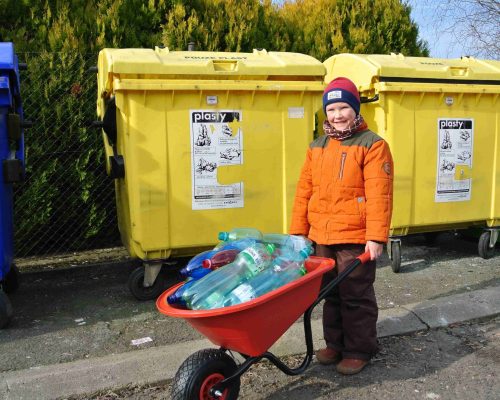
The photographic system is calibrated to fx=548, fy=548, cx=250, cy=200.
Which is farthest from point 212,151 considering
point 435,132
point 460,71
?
point 460,71

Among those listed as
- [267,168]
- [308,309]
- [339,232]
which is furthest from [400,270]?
[308,309]

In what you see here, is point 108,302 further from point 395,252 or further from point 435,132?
point 435,132

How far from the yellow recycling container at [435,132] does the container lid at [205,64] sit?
731 mm

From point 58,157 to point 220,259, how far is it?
123 inches

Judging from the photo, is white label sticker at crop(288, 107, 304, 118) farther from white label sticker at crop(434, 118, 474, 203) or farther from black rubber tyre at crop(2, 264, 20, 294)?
black rubber tyre at crop(2, 264, 20, 294)

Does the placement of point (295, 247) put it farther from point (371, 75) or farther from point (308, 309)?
point (371, 75)

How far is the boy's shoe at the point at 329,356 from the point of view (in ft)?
10.5

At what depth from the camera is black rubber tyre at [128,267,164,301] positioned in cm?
419

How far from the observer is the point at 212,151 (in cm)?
416

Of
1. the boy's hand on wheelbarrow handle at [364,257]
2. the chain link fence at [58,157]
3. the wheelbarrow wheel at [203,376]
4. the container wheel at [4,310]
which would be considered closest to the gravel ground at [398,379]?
the wheelbarrow wheel at [203,376]

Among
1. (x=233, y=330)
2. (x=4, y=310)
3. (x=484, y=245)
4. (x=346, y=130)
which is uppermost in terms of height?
(x=346, y=130)

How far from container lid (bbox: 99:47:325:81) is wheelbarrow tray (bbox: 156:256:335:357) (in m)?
2.01

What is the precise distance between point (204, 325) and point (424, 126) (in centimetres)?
332

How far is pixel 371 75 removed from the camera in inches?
188
